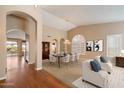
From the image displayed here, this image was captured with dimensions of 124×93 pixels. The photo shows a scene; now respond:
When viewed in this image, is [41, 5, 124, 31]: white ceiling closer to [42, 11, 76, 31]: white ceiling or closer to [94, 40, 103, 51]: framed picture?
[42, 11, 76, 31]: white ceiling

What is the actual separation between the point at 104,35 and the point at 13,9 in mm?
7488

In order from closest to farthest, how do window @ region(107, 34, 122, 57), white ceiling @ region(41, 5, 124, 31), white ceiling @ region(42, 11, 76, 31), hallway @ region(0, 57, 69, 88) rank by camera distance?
hallway @ region(0, 57, 69, 88) < white ceiling @ region(41, 5, 124, 31) < white ceiling @ region(42, 11, 76, 31) < window @ region(107, 34, 122, 57)

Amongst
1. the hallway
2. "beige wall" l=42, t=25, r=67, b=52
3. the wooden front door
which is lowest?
the hallway

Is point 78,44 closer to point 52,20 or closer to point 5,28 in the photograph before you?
point 52,20

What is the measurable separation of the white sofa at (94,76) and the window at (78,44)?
6.68 m

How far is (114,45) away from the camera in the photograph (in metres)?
9.09

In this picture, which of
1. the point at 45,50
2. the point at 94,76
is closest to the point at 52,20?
the point at 45,50

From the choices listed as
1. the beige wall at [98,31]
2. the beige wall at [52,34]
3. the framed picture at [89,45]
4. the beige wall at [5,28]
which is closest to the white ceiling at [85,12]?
the beige wall at [5,28]

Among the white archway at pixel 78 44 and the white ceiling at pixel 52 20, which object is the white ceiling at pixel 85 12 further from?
the white archway at pixel 78 44

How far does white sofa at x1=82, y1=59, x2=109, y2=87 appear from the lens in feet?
11.1

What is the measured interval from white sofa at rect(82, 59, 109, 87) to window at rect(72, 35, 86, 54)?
6681 millimetres

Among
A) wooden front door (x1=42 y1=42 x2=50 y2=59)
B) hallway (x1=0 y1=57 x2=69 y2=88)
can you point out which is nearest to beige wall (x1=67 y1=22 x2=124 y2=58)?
wooden front door (x1=42 y1=42 x2=50 y2=59)
